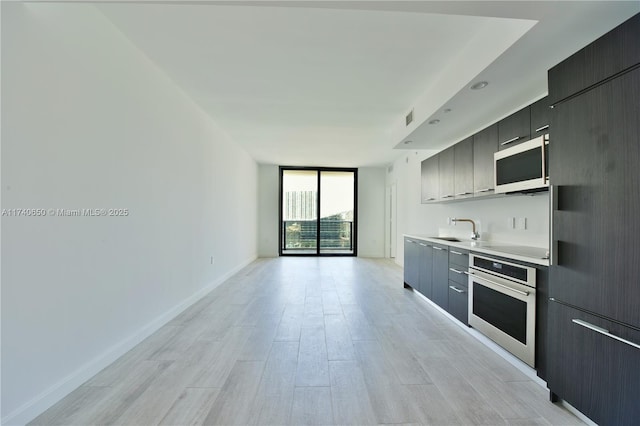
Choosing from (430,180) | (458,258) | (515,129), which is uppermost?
(515,129)

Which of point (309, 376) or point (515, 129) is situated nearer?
point (309, 376)

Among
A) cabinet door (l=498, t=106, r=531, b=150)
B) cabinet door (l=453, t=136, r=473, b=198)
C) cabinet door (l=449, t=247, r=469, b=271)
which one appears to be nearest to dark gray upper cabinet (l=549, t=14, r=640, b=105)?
cabinet door (l=498, t=106, r=531, b=150)

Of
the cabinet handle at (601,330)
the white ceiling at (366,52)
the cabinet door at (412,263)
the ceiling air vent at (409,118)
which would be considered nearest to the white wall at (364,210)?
the cabinet door at (412,263)

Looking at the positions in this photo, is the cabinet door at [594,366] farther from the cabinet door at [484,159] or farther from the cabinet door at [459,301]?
the cabinet door at [484,159]

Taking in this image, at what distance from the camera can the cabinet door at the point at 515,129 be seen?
7.65 feet

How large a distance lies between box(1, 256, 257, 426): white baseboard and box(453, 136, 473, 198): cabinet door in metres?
3.67

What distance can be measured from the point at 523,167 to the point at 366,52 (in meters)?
1.67

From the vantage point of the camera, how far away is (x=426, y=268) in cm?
373

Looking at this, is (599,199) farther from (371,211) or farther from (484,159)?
(371,211)

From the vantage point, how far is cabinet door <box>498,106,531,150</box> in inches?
91.8

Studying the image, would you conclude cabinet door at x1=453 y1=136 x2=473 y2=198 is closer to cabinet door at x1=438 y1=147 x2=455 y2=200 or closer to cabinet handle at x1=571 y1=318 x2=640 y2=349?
cabinet door at x1=438 y1=147 x2=455 y2=200

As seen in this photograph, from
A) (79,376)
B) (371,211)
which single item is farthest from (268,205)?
(79,376)

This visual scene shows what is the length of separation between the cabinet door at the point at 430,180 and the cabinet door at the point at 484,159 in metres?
0.93

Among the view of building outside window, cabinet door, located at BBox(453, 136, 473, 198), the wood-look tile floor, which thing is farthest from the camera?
the view of building outside window
